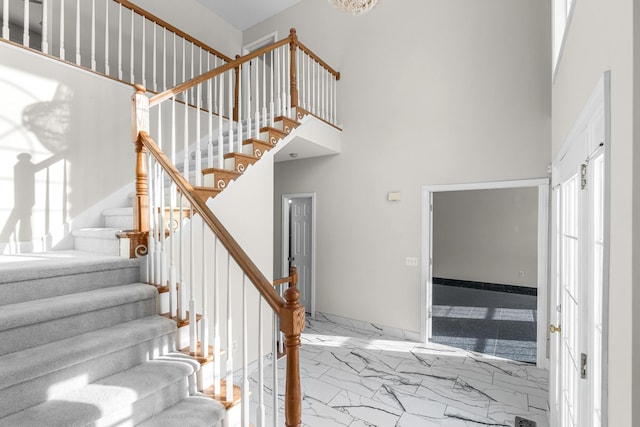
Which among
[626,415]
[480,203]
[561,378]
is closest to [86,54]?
[626,415]

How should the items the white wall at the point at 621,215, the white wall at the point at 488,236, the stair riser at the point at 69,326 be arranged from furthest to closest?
the white wall at the point at 488,236
the stair riser at the point at 69,326
the white wall at the point at 621,215

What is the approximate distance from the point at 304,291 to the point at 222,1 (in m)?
5.04

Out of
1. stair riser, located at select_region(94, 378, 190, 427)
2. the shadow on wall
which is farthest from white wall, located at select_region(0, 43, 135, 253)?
stair riser, located at select_region(94, 378, 190, 427)

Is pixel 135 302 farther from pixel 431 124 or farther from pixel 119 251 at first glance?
pixel 431 124

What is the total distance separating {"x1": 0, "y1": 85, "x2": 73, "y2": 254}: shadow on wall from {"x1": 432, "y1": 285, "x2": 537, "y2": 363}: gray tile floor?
15.0 feet

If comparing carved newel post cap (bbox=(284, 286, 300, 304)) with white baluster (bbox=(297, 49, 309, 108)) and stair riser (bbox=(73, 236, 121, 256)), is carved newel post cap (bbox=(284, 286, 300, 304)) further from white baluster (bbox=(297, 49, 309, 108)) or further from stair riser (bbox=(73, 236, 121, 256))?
white baluster (bbox=(297, 49, 309, 108))

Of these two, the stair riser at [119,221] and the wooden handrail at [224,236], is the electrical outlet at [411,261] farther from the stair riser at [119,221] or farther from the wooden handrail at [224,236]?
the stair riser at [119,221]

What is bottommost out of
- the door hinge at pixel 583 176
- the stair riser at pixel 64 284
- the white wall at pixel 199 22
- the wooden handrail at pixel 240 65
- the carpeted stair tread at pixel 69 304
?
the carpeted stair tread at pixel 69 304

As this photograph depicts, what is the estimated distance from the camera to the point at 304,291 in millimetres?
5387

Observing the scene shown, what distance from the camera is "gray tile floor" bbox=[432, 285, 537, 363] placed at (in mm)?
3957

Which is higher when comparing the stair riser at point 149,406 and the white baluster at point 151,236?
the white baluster at point 151,236

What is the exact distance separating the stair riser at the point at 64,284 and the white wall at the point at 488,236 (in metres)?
6.81

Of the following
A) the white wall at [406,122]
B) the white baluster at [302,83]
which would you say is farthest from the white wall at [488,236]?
the white baluster at [302,83]

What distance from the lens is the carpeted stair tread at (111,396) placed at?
4.58 feet
